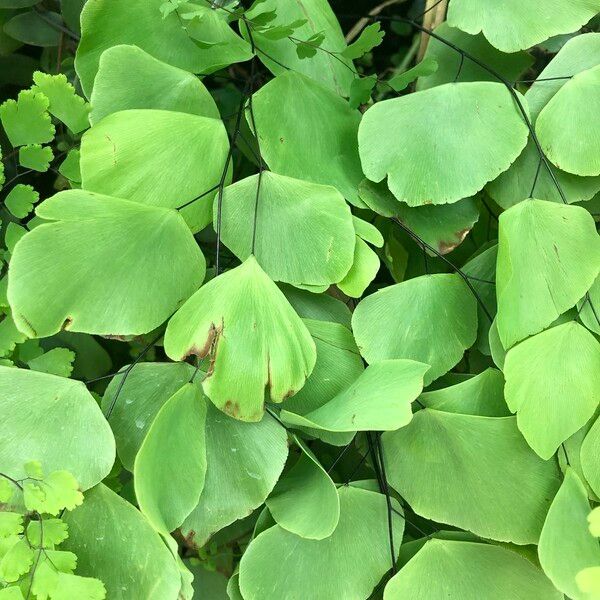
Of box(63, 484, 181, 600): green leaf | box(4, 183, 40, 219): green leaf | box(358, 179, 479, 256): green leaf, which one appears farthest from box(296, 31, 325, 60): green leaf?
box(63, 484, 181, 600): green leaf

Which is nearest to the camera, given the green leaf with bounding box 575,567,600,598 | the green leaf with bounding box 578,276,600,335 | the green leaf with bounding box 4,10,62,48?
the green leaf with bounding box 575,567,600,598

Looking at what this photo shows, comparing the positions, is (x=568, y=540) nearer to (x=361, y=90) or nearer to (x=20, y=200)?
(x=361, y=90)

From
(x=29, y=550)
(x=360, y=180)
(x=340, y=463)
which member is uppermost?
(x=360, y=180)

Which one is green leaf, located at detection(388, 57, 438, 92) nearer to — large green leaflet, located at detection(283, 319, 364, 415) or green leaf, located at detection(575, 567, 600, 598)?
large green leaflet, located at detection(283, 319, 364, 415)

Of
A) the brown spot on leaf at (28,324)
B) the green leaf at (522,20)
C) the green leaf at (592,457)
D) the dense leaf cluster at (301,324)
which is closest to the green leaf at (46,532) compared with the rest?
the dense leaf cluster at (301,324)

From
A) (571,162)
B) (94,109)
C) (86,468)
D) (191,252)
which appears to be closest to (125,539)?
(86,468)

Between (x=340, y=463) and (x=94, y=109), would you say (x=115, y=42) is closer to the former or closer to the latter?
(x=94, y=109)
